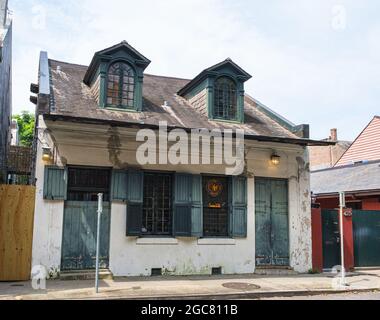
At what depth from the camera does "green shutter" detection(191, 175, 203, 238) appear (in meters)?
12.5

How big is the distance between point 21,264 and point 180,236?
4.28 meters

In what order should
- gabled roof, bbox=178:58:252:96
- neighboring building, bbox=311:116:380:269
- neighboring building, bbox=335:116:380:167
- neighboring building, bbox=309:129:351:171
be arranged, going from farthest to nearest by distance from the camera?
neighboring building, bbox=309:129:351:171
neighboring building, bbox=335:116:380:167
neighboring building, bbox=311:116:380:269
gabled roof, bbox=178:58:252:96

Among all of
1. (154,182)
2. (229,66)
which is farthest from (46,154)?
(229,66)

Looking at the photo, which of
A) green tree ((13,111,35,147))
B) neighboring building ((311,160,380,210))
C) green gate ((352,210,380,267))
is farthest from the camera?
green tree ((13,111,35,147))

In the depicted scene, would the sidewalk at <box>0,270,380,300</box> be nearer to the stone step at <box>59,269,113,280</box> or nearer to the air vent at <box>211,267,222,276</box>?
the stone step at <box>59,269,113,280</box>

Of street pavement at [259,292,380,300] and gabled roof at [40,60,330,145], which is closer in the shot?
street pavement at [259,292,380,300]

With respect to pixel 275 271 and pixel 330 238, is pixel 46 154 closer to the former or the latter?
pixel 275 271

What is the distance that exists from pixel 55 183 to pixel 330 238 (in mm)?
9130

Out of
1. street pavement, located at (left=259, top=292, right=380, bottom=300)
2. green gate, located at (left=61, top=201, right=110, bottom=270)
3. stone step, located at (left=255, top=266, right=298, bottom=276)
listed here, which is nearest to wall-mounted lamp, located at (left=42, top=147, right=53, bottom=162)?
green gate, located at (left=61, top=201, right=110, bottom=270)

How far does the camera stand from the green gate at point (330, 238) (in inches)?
564

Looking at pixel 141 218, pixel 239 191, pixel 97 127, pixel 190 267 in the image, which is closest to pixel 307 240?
pixel 239 191

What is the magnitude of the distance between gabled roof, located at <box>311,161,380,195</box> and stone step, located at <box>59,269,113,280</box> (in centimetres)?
1220

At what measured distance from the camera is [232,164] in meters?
13.2

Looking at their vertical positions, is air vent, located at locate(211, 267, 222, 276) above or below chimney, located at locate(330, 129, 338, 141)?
below
